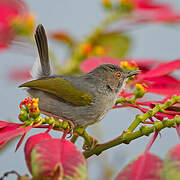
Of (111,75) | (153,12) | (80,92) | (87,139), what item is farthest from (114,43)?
(87,139)

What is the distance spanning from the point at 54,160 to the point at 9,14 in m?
1.26

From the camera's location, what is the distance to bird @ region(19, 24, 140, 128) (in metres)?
1.14

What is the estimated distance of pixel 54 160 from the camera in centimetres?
64

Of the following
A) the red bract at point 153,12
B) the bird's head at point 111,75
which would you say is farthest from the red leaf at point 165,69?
the red bract at point 153,12

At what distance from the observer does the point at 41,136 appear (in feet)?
2.40

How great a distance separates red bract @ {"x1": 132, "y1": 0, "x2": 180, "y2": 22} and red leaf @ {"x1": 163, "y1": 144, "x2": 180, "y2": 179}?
43.5 inches

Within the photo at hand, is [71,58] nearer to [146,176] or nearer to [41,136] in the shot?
[41,136]

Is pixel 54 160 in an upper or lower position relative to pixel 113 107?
→ upper

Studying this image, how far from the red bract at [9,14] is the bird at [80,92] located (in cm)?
36

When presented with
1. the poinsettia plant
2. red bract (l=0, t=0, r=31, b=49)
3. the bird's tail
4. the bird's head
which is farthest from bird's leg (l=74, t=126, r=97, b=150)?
red bract (l=0, t=0, r=31, b=49)

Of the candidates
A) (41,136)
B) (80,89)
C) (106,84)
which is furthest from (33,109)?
(106,84)

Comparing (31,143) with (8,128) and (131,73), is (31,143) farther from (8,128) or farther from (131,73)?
(131,73)

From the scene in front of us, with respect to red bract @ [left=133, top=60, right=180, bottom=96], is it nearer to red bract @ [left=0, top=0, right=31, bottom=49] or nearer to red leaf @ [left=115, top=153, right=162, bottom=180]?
red leaf @ [left=115, top=153, right=162, bottom=180]

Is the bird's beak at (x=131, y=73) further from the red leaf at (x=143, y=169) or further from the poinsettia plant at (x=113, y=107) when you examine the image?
the red leaf at (x=143, y=169)
